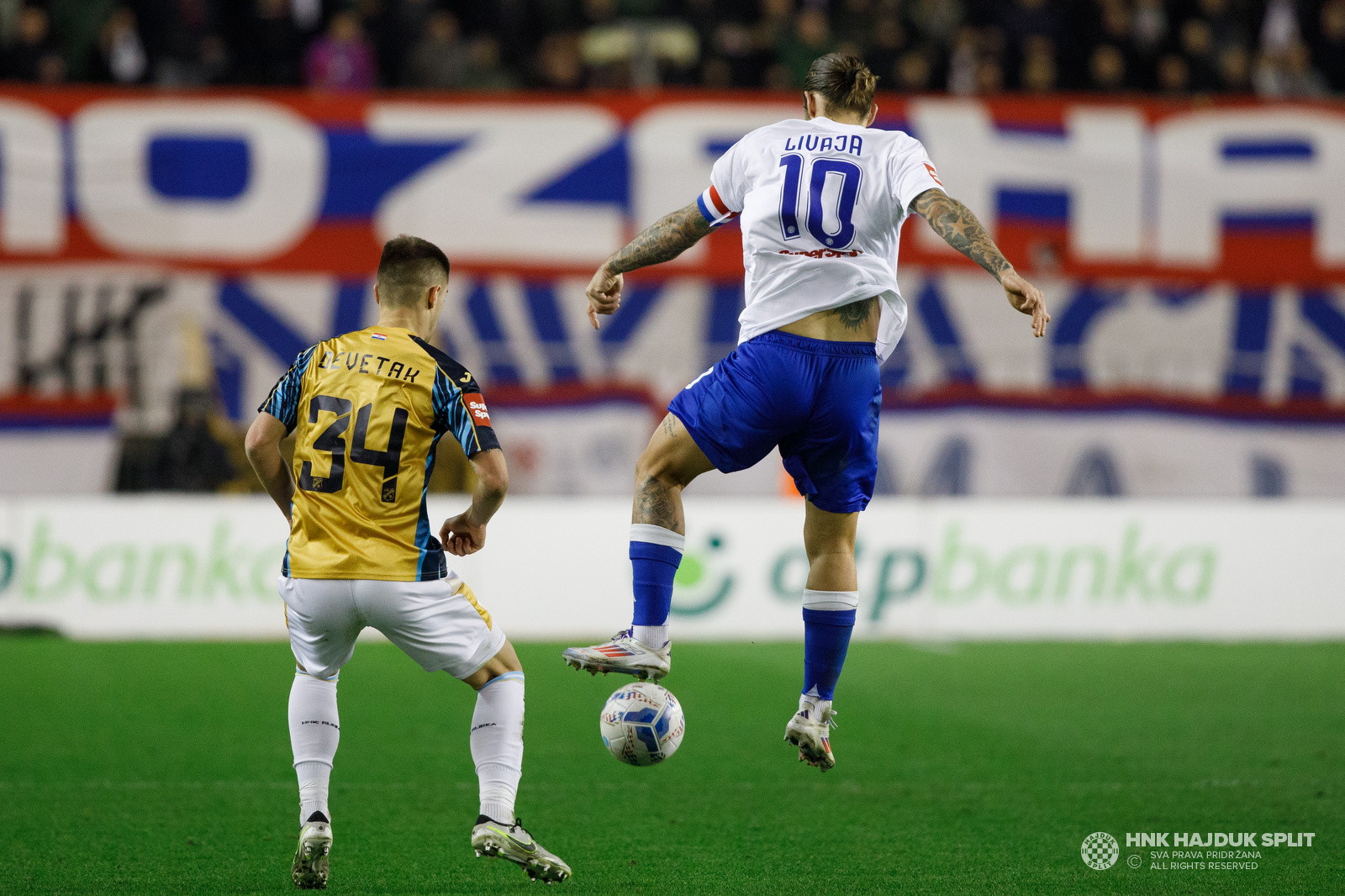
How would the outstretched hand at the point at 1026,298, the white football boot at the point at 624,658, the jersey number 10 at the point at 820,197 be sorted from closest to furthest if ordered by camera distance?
the outstretched hand at the point at 1026,298 < the white football boot at the point at 624,658 < the jersey number 10 at the point at 820,197

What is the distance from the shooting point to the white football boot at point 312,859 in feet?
15.4

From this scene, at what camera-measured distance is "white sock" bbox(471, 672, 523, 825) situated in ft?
15.9

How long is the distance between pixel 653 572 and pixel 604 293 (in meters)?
1.00

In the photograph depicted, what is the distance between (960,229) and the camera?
183 inches

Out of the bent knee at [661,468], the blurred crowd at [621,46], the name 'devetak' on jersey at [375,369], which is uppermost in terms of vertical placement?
the blurred crowd at [621,46]

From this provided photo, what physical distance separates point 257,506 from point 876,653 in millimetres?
5100

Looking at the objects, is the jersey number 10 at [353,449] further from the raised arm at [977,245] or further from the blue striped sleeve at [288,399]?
the raised arm at [977,245]

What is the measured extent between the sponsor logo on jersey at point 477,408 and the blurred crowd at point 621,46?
10812 mm

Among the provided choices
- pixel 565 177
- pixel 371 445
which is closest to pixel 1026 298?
pixel 371 445

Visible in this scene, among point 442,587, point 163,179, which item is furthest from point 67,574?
point 442,587

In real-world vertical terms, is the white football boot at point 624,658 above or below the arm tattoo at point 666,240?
below
